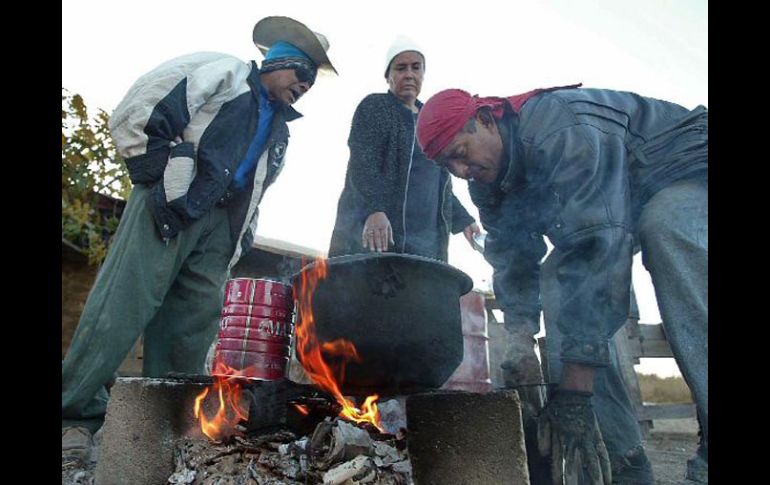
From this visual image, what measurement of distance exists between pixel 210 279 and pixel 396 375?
5.27ft

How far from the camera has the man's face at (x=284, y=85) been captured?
133 inches

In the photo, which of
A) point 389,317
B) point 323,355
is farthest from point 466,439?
point 323,355

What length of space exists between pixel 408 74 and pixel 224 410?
313cm

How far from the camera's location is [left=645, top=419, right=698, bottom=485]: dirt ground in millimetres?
3473

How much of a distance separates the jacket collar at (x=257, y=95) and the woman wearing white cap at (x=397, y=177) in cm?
67

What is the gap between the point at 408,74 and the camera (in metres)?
4.22

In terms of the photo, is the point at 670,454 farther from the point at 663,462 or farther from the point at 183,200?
the point at 183,200

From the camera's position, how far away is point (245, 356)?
7.73 feet

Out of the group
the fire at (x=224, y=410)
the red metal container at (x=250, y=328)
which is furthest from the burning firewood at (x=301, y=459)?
the red metal container at (x=250, y=328)

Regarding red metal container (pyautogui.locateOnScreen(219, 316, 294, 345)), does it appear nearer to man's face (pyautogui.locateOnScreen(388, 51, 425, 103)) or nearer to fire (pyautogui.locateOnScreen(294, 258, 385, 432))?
fire (pyautogui.locateOnScreen(294, 258, 385, 432))

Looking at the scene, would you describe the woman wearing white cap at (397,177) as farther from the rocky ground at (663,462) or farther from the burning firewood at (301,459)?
the rocky ground at (663,462)

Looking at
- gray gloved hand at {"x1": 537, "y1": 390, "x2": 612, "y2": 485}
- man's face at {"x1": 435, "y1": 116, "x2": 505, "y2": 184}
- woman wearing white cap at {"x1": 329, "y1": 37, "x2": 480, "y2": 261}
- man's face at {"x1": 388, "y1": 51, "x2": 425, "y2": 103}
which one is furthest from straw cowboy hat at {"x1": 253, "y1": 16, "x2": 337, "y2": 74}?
gray gloved hand at {"x1": 537, "y1": 390, "x2": 612, "y2": 485}

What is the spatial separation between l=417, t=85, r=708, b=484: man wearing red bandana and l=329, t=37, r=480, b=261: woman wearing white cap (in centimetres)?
105
